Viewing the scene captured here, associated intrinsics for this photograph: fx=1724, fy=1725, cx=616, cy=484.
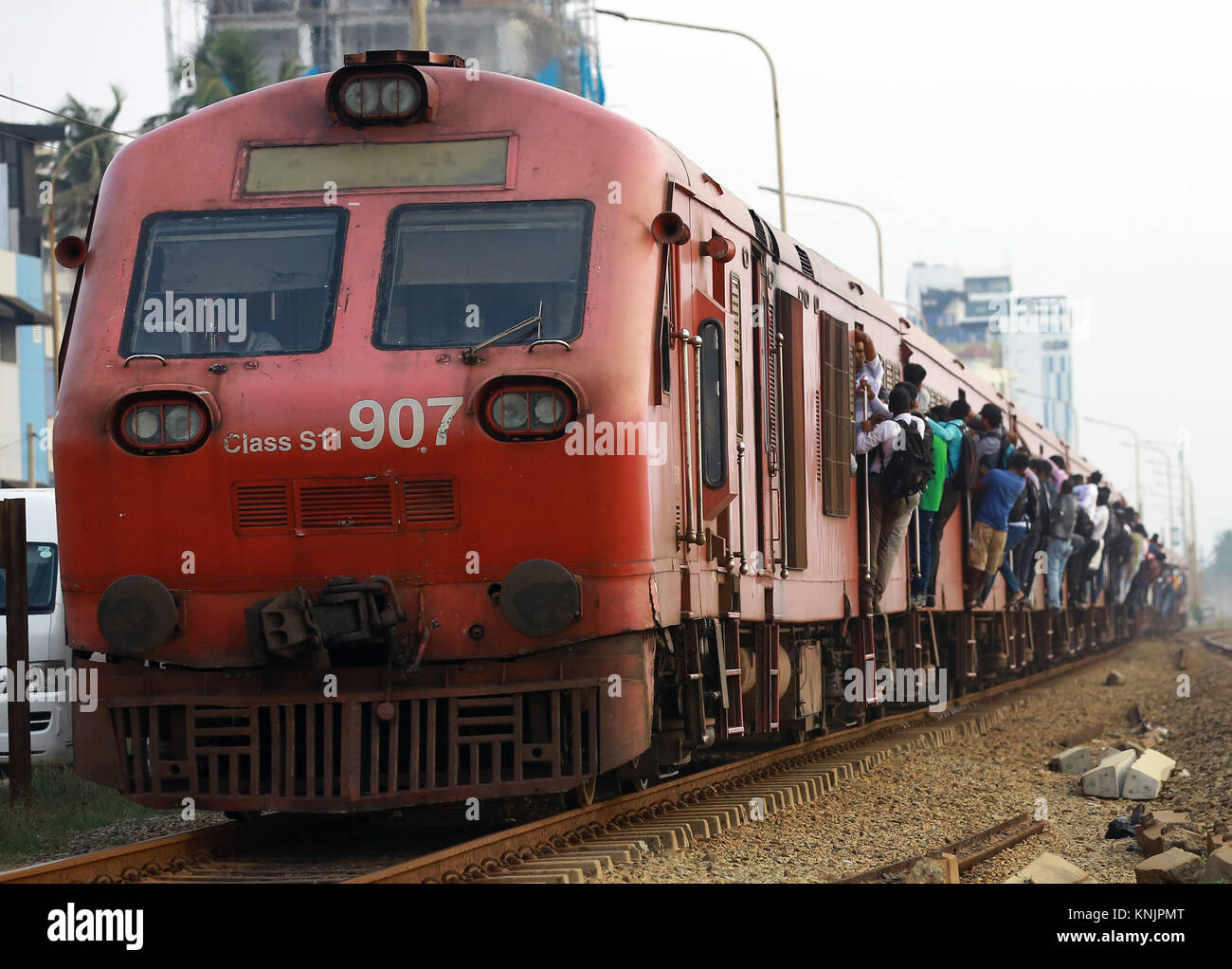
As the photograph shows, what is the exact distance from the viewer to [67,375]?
7719 millimetres

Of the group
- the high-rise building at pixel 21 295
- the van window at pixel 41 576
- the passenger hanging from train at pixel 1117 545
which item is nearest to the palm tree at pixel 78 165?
the high-rise building at pixel 21 295

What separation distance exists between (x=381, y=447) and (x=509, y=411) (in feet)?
1.84

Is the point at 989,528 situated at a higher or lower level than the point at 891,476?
lower

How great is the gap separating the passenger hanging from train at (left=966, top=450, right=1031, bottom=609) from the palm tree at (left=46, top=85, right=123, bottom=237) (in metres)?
33.2

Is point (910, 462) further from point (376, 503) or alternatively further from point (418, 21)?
point (376, 503)

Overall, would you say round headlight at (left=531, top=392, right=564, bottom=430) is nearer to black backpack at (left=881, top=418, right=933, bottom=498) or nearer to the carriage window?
the carriage window

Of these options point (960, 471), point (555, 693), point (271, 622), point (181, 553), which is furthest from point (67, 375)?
point (960, 471)

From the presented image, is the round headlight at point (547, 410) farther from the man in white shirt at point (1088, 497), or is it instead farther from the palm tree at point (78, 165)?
the palm tree at point (78, 165)

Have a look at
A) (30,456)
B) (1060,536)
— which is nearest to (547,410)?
(1060,536)

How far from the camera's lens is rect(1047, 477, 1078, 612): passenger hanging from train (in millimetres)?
21531

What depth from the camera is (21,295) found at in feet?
132

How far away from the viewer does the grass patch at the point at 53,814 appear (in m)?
8.46
